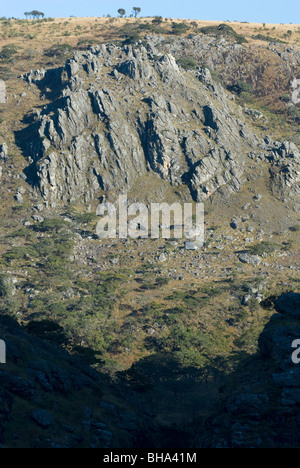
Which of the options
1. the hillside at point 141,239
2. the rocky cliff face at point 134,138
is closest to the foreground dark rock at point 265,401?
the hillside at point 141,239

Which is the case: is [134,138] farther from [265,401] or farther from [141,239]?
[265,401]

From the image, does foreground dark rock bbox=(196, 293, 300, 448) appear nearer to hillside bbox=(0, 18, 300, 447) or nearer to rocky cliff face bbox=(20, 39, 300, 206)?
hillside bbox=(0, 18, 300, 447)

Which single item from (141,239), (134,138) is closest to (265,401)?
(141,239)

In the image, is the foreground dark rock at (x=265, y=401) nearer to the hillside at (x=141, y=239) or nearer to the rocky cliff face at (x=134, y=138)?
the hillside at (x=141, y=239)

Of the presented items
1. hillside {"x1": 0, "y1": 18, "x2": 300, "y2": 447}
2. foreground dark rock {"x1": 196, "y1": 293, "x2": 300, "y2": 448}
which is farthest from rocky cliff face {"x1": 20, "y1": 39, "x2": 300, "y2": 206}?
foreground dark rock {"x1": 196, "y1": 293, "x2": 300, "y2": 448}

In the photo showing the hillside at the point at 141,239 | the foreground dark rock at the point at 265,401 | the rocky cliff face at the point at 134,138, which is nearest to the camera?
the foreground dark rock at the point at 265,401
